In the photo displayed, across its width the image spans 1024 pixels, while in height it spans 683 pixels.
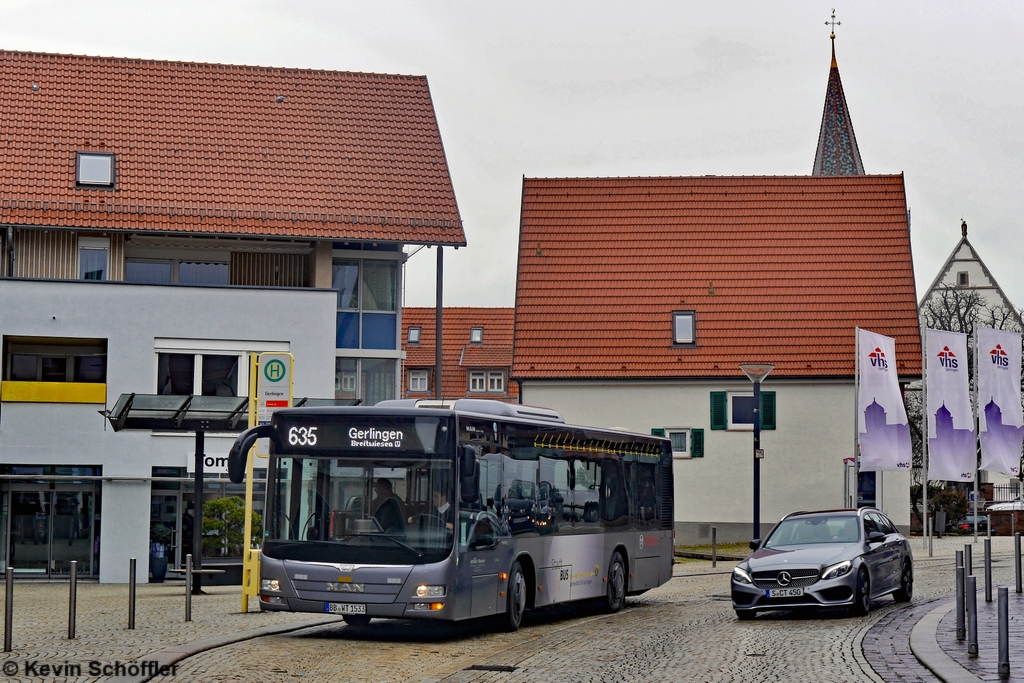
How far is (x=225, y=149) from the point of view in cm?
3756

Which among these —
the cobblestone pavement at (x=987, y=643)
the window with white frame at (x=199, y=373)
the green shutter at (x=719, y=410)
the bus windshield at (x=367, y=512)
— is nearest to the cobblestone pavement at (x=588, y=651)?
the cobblestone pavement at (x=987, y=643)

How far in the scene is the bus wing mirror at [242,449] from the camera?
16766mm

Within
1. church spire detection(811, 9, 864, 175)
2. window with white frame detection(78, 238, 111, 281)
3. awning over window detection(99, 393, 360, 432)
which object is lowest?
awning over window detection(99, 393, 360, 432)

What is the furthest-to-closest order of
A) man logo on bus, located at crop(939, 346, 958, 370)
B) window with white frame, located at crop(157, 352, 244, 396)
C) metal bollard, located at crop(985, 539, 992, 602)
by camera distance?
man logo on bus, located at crop(939, 346, 958, 370), window with white frame, located at crop(157, 352, 244, 396), metal bollard, located at crop(985, 539, 992, 602)

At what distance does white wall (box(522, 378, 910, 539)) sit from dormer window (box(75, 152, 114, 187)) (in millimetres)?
15526

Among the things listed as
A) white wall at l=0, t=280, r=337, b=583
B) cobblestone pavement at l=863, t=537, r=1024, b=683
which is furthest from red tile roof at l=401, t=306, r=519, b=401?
cobblestone pavement at l=863, t=537, r=1024, b=683

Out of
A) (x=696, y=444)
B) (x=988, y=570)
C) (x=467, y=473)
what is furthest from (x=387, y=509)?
(x=696, y=444)

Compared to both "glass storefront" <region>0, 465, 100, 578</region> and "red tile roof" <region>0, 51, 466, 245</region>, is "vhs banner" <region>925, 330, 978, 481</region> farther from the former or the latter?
"glass storefront" <region>0, 465, 100, 578</region>

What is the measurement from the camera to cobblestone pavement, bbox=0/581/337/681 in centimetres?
1468

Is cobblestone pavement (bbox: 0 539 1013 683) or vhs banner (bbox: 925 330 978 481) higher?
vhs banner (bbox: 925 330 978 481)

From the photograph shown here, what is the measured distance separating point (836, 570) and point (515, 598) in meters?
4.53

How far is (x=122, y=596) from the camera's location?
84.7 feet

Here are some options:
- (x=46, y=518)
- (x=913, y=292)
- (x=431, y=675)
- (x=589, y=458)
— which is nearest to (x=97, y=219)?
(x=46, y=518)

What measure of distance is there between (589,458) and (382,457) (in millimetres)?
5089
